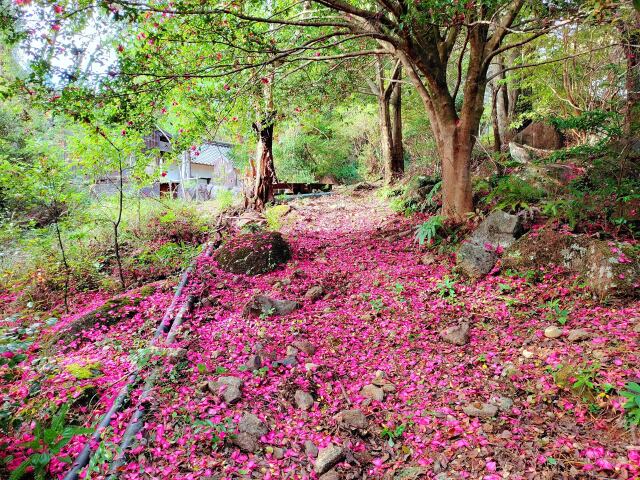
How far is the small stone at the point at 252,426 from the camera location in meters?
2.88

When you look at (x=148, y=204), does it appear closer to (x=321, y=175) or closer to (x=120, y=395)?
(x=120, y=395)

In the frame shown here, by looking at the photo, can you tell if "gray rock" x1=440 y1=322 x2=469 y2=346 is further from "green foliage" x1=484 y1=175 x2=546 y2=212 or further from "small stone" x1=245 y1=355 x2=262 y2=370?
"green foliage" x1=484 y1=175 x2=546 y2=212

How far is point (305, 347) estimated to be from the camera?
408 centimetres

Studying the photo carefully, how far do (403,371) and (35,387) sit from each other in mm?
3540

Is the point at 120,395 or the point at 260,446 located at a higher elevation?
the point at 120,395

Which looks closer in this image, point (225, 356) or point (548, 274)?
point (225, 356)

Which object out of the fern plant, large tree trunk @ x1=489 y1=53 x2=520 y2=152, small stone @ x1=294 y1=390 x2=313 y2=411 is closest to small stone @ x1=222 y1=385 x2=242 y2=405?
small stone @ x1=294 y1=390 x2=313 y2=411

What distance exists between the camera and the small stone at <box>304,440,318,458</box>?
2.72m

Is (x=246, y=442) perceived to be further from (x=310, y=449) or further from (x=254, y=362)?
(x=254, y=362)

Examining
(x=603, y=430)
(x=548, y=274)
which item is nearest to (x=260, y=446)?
(x=603, y=430)

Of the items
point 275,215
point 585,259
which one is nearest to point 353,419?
point 585,259

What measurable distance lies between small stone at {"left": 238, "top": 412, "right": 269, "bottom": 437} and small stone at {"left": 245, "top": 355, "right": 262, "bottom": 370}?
698 millimetres

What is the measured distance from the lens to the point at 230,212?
11.3 metres

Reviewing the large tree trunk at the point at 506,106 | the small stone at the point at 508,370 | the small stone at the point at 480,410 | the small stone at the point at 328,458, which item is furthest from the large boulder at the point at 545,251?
the large tree trunk at the point at 506,106
